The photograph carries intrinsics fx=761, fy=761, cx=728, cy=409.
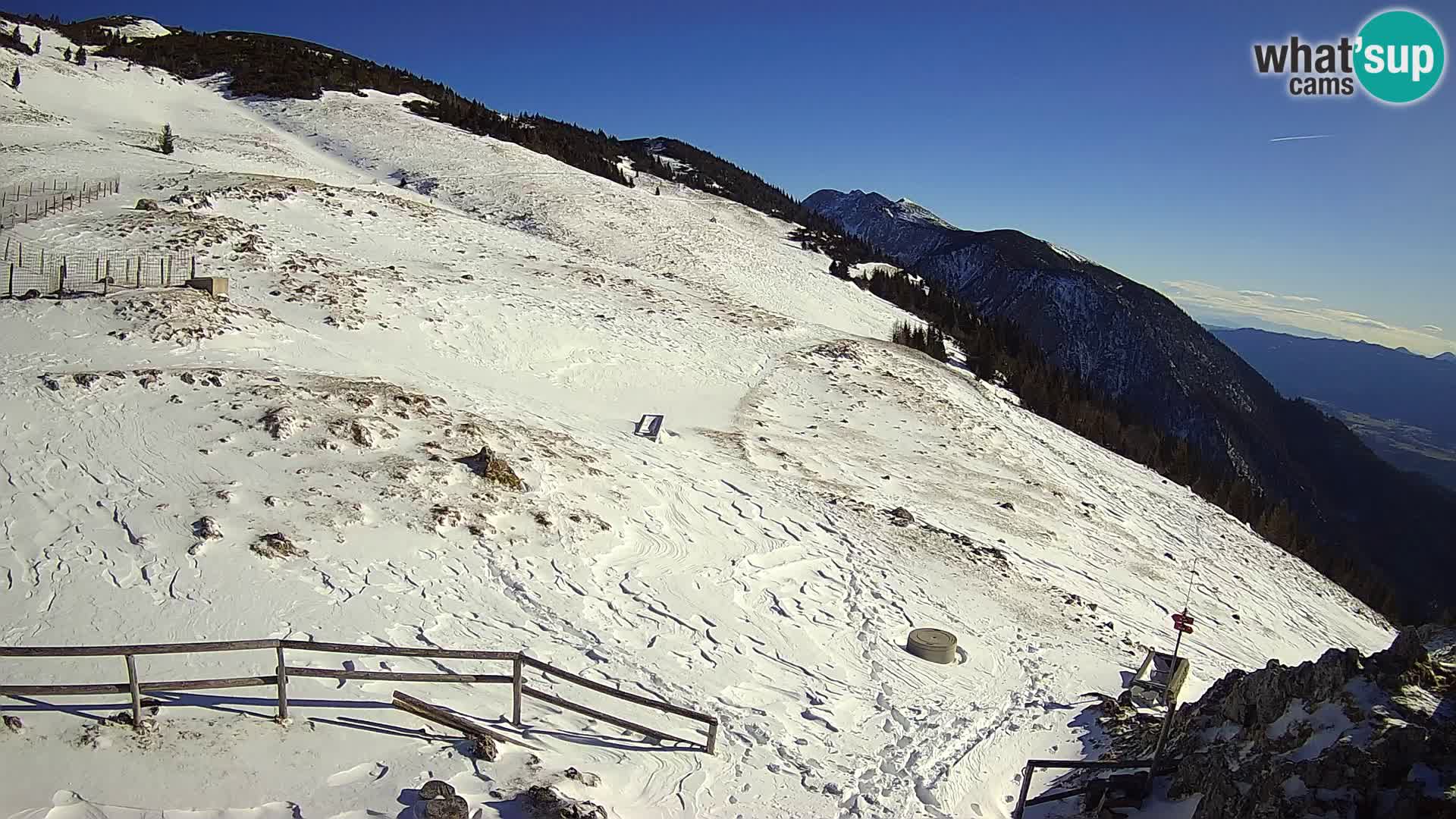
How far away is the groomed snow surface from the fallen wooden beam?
0.16 metres

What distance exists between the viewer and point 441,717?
7.37 metres

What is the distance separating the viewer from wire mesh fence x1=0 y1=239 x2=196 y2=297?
1653 cm

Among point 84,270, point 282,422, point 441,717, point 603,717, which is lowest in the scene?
point 603,717

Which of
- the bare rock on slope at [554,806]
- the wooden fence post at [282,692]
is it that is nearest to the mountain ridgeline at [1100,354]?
the bare rock on slope at [554,806]

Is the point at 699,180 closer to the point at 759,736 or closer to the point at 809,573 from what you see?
the point at 809,573

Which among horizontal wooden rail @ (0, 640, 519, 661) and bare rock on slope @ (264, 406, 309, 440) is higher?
bare rock on slope @ (264, 406, 309, 440)

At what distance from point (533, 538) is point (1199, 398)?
7733 cm

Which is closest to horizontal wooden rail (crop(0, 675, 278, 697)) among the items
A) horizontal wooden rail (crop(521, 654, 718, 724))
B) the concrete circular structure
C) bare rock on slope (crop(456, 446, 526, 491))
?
horizontal wooden rail (crop(521, 654, 718, 724))

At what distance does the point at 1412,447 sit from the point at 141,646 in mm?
221039

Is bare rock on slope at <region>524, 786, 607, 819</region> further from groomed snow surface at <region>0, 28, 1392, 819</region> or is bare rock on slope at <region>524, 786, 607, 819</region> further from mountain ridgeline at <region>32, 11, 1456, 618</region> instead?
mountain ridgeline at <region>32, 11, 1456, 618</region>

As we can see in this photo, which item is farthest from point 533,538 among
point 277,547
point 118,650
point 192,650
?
point 118,650

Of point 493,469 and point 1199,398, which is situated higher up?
point 1199,398

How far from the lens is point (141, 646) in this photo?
612 cm

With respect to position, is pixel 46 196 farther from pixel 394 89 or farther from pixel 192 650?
pixel 394 89
